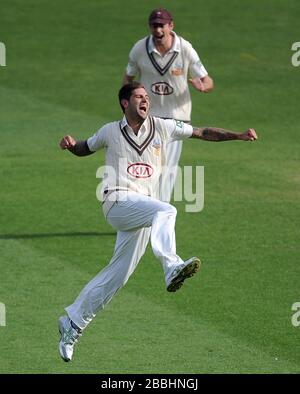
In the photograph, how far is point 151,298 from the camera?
12797mm

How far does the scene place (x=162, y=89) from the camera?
47.8ft

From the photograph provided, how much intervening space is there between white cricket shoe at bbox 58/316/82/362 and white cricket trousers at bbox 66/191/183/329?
0.07 meters

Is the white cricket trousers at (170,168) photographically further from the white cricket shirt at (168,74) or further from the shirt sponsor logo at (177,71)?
the shirt sponsor logo at (177,71)

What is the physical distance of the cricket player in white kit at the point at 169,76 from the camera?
14523mm

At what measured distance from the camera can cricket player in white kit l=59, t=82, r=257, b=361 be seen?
35.5 feet

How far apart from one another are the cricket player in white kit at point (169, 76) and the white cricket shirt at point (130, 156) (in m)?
3.39

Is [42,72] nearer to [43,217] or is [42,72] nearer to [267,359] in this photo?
[43,217]

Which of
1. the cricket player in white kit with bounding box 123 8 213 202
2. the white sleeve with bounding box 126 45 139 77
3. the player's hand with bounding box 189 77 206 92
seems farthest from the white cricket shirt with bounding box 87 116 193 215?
the white sleeve with bounding box 126 45 139 77

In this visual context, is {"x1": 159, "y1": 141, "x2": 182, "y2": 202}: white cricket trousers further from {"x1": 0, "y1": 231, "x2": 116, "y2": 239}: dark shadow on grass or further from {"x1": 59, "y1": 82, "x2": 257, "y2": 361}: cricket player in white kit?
{"x1": 59, "y1": 82, "x2": 257, "y2": 361}: cricket player in white kit

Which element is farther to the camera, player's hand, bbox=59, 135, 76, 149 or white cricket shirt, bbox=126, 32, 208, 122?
white cricket shirt, bbox=126, 32, 208, 122

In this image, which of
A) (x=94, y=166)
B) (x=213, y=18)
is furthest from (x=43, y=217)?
(x=213, y=18)

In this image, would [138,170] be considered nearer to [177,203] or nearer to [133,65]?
[133,65]

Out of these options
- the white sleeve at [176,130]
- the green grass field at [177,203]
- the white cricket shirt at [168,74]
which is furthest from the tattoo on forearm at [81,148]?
the white cricket shirt at [168,74]

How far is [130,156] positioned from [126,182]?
23cm
